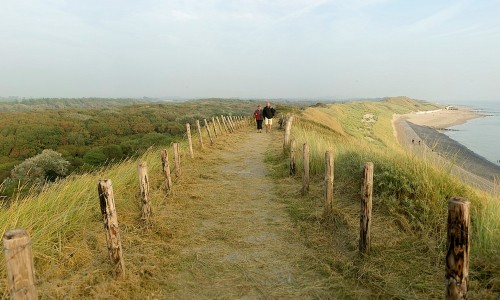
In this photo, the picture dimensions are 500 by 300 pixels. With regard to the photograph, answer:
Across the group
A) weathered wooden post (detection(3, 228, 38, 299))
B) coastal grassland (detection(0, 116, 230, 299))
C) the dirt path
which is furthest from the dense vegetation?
weathered wooden post (detection(3, 228, 38, 299))

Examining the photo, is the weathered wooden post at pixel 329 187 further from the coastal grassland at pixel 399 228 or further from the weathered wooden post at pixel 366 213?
the weathered wooden post at pixel 366 213

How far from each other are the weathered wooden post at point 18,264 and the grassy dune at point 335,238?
3.20 ft

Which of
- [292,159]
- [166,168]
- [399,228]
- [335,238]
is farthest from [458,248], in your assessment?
[292,159]

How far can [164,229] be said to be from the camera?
5.66 meters

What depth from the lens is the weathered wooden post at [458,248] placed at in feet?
9.52

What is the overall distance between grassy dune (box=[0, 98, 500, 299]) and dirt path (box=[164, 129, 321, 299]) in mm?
213

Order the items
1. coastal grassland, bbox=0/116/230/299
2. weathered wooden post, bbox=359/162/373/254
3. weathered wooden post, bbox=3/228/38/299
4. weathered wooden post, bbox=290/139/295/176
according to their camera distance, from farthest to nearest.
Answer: weathered wooden post, bbox=290/139/295/176
weathered wooden post, bbox=359/162/373/254
coastal grassland, bbox=0/116/230/299
weathered wooden post, bbox=3/228/38/299

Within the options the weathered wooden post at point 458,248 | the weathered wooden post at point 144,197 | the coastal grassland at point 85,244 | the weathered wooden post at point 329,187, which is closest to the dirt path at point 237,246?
the coastal grassland at point 85,244

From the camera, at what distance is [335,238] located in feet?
17.7

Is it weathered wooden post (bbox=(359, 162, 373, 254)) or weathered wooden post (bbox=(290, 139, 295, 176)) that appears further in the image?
weathered wooden post (bbox=(290, 139, 295, 176))

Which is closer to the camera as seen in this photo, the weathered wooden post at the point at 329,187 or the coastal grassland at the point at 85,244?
the coastal grassland at the point at 85,244

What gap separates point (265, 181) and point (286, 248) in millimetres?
4280

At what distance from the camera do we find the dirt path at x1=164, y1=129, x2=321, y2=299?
13.3 feet

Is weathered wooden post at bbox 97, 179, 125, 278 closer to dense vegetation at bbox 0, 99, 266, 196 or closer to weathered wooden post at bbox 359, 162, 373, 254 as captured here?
weathered wooden post at bbox 359, 162, 373, 254
